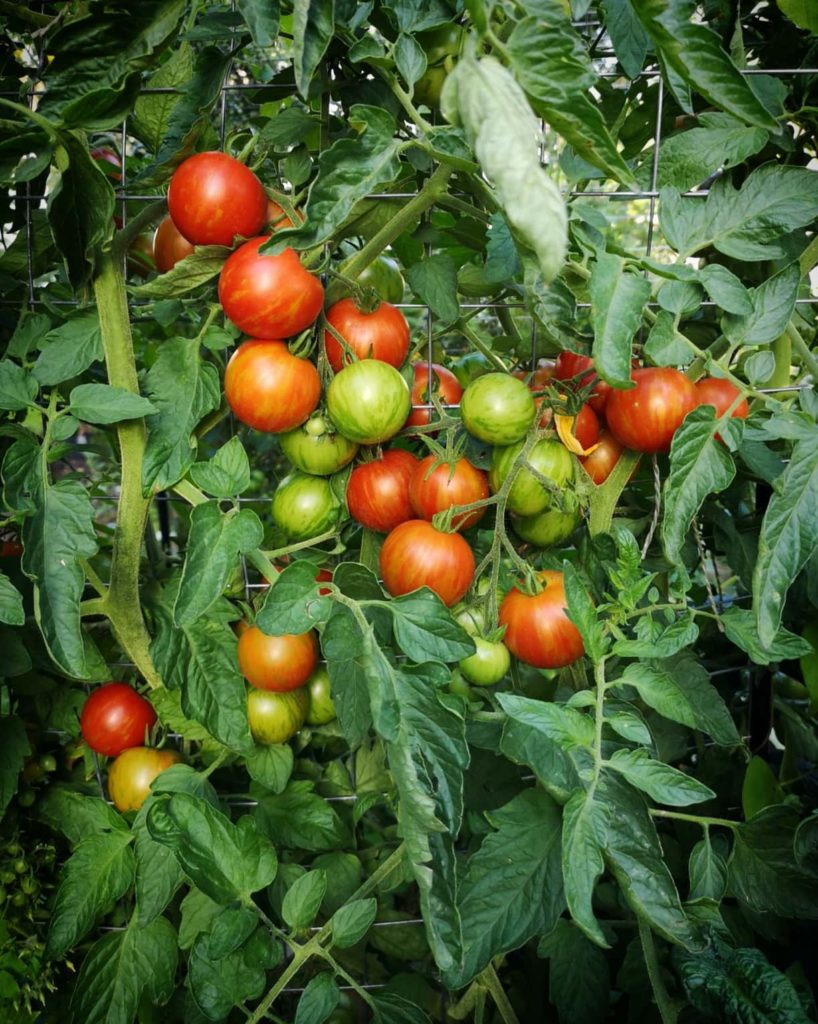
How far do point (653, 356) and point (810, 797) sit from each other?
548 mm

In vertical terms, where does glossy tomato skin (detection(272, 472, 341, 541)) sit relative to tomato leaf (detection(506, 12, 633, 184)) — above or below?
below

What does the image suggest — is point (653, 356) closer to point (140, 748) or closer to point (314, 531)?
point (314, 531)

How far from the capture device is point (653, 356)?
2.01ft

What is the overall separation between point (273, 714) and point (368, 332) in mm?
356

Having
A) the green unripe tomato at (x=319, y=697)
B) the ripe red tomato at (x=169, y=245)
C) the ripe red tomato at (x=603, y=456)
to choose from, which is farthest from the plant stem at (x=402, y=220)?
the green unripe tomato at (x=319, y=697)

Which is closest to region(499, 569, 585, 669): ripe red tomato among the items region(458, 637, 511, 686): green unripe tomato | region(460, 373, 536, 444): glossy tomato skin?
region(458, 637, 511, 686): green unripe tomato

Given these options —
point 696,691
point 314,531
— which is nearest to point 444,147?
point 314,531

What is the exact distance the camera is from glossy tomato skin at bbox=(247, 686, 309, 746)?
0.77 m

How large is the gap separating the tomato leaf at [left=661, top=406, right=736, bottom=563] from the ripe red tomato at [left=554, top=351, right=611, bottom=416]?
11 cm

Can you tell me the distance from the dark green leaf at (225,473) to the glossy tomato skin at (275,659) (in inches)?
5.7

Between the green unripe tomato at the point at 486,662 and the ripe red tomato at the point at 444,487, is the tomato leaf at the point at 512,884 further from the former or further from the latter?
the ripe red tomato at the point at 444,487

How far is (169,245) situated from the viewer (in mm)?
720

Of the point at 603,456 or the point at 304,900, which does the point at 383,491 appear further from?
the point at 304,900

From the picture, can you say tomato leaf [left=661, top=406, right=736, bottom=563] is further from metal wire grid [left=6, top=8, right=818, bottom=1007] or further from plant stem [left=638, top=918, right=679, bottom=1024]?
plant stem [left=638, top=918, right=679, bottom=1024]
